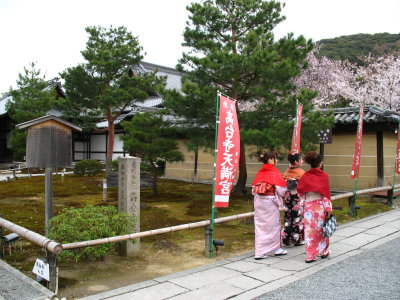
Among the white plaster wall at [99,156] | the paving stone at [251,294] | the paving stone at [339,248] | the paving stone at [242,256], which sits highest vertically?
the white plaster wall at [99,156]

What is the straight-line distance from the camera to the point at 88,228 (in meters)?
5.04

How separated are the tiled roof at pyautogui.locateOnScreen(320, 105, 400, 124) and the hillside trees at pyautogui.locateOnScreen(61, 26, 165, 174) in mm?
8734

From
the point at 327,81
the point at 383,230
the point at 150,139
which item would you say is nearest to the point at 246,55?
the point at 150,139

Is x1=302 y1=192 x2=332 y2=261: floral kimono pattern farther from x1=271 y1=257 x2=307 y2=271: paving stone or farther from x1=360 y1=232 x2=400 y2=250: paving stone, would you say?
x1=360 y1=232 x2=400 y2=250: paving stone

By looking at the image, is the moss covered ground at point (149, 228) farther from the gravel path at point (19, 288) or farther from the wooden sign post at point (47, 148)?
the wooden sign post at point (47, 148)

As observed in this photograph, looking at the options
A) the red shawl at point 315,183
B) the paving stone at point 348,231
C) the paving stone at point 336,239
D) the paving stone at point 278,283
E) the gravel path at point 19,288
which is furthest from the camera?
the paving stone at point 348,231

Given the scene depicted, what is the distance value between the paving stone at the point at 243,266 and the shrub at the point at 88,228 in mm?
1707

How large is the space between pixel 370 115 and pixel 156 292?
35.9 feet

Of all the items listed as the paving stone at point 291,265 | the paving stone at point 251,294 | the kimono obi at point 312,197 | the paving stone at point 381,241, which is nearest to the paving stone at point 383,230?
the paving stone at point 381,241

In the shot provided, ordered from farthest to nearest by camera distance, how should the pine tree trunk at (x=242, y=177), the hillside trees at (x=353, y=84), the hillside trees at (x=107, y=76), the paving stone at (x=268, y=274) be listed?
1. the hillside trees at (x=353, y=84)
2. the hillside trees at (x=107, y=76)
3. the pine tree trunk at (x=242, y=177)
4. the paving stone at (x=268, y=274)

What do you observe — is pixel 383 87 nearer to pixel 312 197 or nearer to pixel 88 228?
pixel 312 197

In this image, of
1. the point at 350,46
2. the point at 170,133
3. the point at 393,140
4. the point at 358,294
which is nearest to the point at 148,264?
the point at 358,294

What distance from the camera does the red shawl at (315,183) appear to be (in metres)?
5.27

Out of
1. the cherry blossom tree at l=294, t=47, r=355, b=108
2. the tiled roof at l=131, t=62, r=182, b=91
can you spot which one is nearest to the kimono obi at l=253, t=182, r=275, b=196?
the cherry blossom tree at l=294, t=47, r=355, b=108
